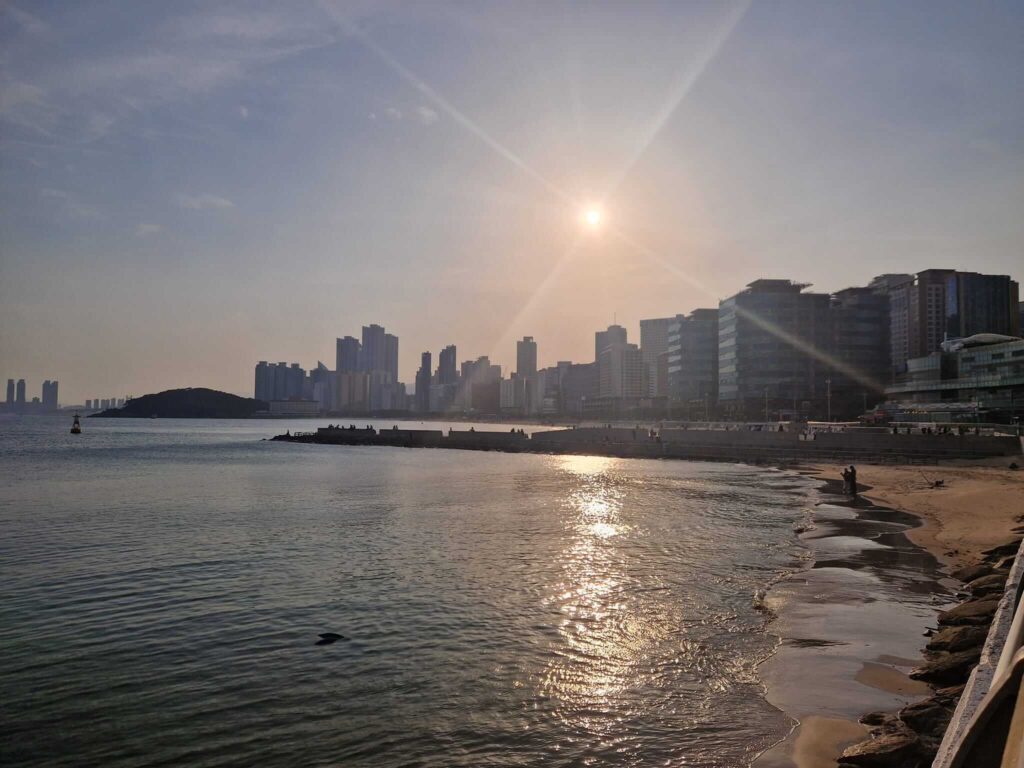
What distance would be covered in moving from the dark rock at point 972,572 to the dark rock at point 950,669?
910cm

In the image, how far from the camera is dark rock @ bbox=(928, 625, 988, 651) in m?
13.4

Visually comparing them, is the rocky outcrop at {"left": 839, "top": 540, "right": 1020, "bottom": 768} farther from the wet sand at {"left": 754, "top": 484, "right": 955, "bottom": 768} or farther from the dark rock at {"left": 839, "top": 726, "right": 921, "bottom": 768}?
the wet sand at {"left": 754, "top": 484, "right": 955, "bottom": 768}

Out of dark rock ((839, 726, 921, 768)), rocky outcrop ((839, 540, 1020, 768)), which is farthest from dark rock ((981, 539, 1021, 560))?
dark rock ((839, 726, 921, 768))

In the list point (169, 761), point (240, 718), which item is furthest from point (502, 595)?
point (169, 761)

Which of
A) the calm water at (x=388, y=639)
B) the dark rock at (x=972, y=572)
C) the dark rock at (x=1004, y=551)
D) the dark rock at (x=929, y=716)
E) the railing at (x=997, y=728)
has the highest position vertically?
the railing at (x=997, y=728)

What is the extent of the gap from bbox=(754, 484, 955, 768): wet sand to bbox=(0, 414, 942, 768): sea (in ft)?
1.79

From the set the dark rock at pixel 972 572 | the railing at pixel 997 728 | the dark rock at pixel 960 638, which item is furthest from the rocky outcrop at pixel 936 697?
the railing at pixel 997 728

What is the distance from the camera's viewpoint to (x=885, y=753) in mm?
9031

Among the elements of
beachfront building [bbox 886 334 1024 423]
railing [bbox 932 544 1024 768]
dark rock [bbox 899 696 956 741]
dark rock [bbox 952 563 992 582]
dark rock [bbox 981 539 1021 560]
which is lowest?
dark rock [bbox 952 563 992 582]

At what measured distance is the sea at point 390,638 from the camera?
35.1 ft

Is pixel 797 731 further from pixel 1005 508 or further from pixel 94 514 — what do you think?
pixel 94 514

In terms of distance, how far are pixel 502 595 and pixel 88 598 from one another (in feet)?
40.5

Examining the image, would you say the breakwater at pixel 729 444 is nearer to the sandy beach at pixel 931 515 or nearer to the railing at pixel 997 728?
the sandy beach at pixel 931 515

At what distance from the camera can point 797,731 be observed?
1070cm
